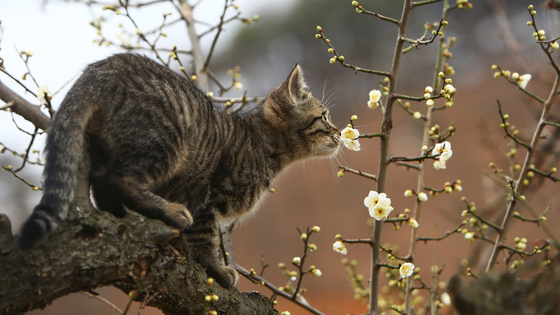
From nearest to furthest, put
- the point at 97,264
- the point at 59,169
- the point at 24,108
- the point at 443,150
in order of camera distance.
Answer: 1. the point at 97,264
2. the point at 59,169
3. the point at 443,150
4. the point at 24,108

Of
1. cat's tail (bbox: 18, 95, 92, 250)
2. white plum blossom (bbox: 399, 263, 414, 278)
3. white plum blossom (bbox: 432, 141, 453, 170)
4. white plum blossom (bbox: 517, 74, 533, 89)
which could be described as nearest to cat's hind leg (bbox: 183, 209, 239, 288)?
cat's tail (bbox: 18, 95, 92, 250)

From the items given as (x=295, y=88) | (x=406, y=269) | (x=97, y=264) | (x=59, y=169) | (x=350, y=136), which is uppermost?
(x=295, y=88)

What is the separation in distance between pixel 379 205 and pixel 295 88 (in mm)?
1245

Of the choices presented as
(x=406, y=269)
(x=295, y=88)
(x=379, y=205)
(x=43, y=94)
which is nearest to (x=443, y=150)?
(x=379, y=205)

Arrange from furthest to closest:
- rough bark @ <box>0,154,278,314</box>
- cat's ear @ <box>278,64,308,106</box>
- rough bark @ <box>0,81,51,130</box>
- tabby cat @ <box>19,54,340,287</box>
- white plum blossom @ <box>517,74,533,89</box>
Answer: cat's ear @ <box>278,64,308,106</box>, white plum blossom @ <box>517,74,533,89</box>, rough bark @ <box>0,81,51,130</box>, tabby cat @ <box>19,54,340,287</box>, rough bark @ <box>0,154,278,314</box>

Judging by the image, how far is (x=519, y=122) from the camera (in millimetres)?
9258

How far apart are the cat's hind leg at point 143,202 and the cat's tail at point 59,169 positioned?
205mm

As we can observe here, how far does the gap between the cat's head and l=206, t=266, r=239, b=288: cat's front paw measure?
3.00ft

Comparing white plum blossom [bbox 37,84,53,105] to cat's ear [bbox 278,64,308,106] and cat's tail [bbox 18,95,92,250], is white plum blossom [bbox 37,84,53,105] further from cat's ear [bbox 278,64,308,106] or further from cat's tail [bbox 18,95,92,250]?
cat's ear [bbox 278,64,308,106]

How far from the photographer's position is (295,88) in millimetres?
2807

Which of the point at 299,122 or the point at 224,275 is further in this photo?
the point at 299,122

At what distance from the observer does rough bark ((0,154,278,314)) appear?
4.40 feet

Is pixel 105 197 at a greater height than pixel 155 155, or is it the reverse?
pixel 155 155

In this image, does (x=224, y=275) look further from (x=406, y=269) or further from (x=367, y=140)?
(x=367, y=140)
